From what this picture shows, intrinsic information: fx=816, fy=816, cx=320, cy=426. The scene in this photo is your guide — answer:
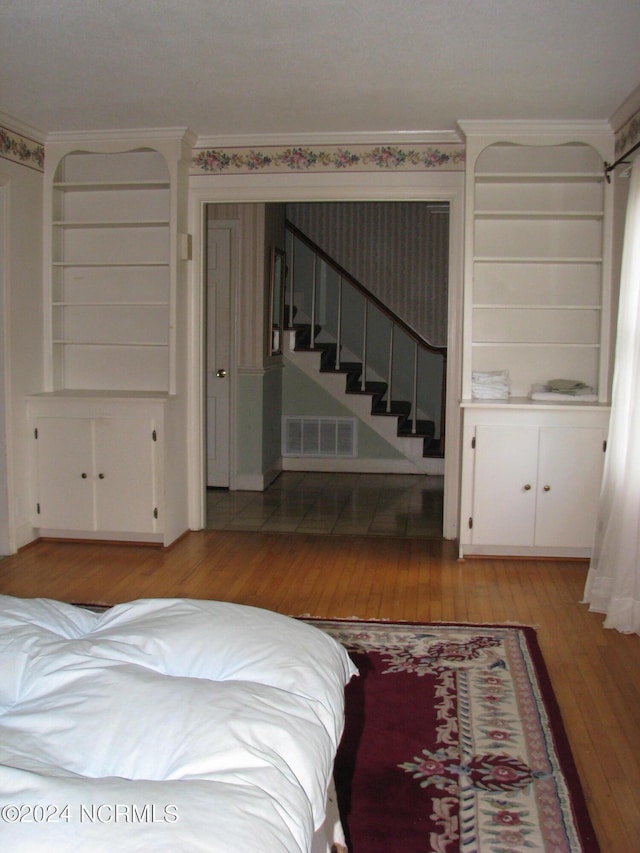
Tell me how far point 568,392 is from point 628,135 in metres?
1.37

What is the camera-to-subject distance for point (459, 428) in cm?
481

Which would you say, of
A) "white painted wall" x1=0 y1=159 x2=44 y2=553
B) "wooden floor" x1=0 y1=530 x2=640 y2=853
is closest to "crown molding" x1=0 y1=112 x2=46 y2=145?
"white painted wall" x1=0 y1=159 x2=44 y2=553

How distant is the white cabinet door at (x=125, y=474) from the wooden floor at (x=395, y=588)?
191 millimetres

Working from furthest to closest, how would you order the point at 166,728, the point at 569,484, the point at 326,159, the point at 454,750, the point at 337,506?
the point at 337,506 < the point at 326,159 < the point at 569,484 < the point at 454,750 < the point at 166,728

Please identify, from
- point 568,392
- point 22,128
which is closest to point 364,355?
point 568,392

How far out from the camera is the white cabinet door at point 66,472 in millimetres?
4738

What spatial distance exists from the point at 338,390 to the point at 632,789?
209 inches

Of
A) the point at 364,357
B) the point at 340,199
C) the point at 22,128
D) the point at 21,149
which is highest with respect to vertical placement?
the point at 22,128

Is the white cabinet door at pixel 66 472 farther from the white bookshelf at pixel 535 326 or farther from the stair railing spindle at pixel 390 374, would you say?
the stair railing spindle at pixel 390 374

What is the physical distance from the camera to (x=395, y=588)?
4.07 meters

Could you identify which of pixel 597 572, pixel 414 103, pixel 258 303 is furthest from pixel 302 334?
pixel 597 572

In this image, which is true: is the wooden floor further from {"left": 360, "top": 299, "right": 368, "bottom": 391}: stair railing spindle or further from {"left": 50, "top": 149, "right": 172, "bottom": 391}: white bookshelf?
{"left": 360, "top": 299, "right": 368, "bottom": 391}: stair railing spindle

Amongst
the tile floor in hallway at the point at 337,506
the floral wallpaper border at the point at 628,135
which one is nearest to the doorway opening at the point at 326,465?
the tile floor in hallway at the point at 337,506

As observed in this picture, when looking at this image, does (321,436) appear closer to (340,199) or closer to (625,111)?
(340,199)
